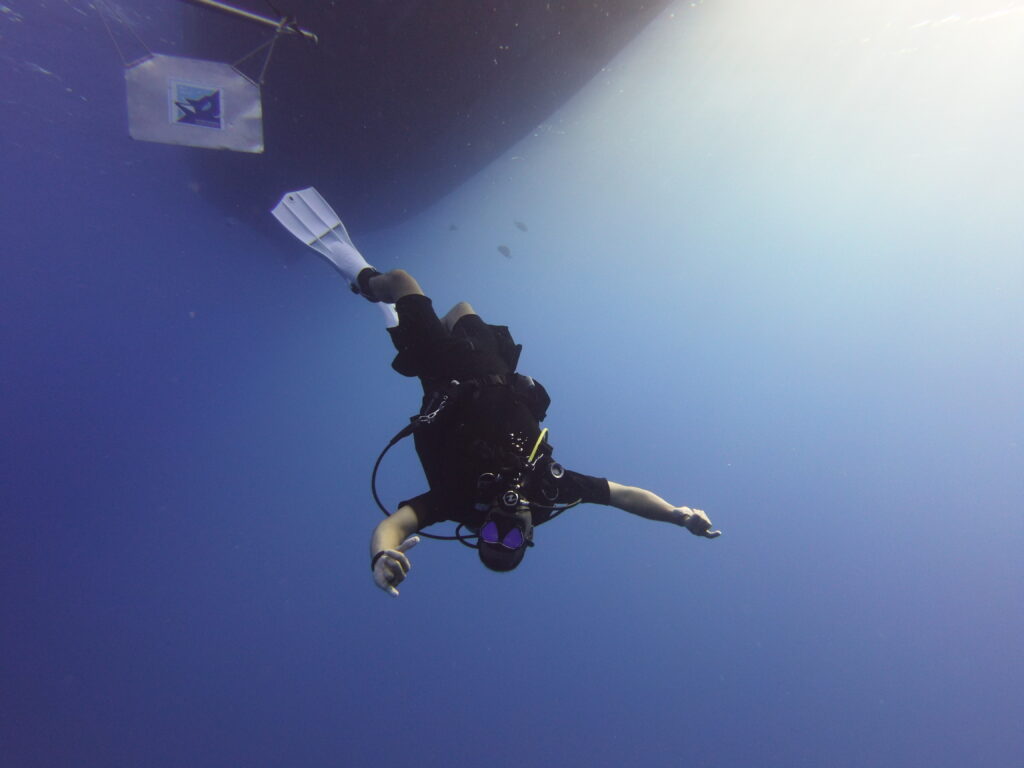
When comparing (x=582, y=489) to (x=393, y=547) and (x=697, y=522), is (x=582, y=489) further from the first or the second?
(x=393, y=547)

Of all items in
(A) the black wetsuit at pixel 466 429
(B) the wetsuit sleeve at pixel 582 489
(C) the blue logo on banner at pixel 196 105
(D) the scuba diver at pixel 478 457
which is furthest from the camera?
(C) the blue logo on banner at pixel 196 105

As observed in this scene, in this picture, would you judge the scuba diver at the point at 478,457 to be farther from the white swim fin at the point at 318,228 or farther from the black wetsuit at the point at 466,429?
the white swim fin at the point at 318,228

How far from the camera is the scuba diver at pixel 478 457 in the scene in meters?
2.31

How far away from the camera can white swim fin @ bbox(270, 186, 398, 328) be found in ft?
14.8

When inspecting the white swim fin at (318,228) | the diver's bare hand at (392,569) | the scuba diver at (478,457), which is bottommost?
the diver's bare hand at (392,569)

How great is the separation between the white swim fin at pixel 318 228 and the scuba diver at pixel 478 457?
2.86 feet

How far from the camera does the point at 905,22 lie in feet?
25.0

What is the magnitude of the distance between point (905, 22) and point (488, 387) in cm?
1010

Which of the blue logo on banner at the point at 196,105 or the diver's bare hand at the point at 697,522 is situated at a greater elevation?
the blue logo on banner at the point at 196,105

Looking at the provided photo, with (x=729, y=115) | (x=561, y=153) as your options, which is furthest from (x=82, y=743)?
(x=729, y=115)

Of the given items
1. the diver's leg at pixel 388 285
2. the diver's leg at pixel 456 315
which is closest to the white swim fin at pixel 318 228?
the diver's leg at pixel 388 285

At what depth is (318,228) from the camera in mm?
4762

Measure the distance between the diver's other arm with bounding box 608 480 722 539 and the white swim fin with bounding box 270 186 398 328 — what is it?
2.68 m

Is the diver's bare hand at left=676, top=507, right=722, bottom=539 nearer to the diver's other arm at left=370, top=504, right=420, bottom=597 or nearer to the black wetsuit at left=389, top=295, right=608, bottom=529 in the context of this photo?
the black wetsuit at left=389, top=295, right=608, bottom=529
